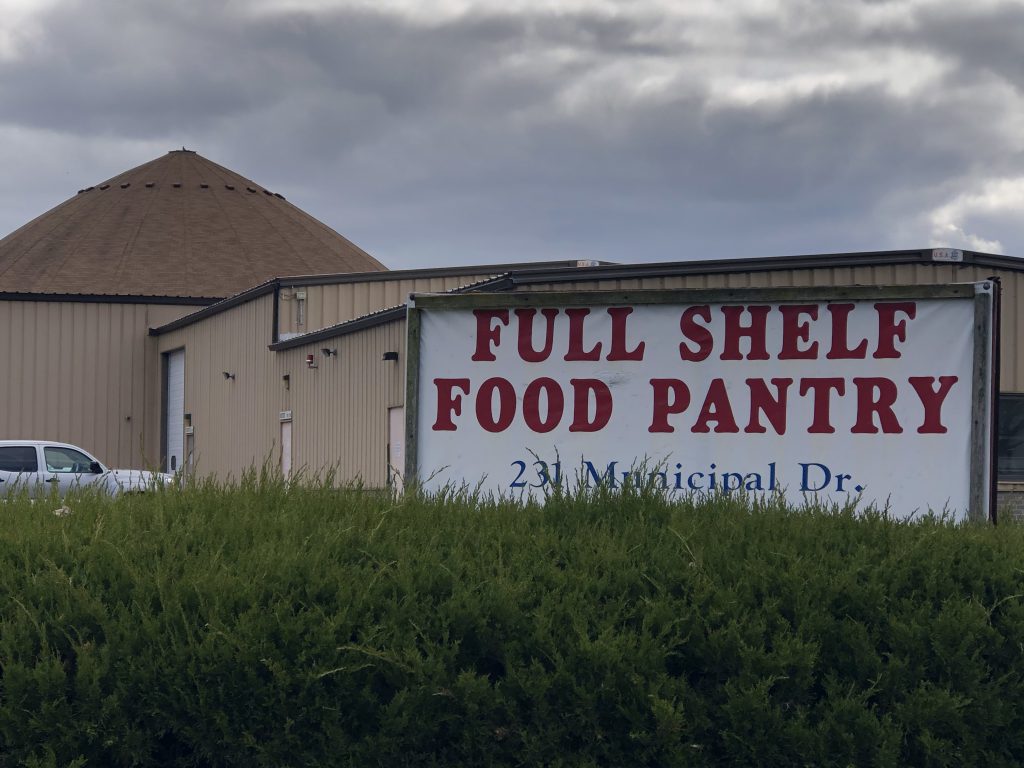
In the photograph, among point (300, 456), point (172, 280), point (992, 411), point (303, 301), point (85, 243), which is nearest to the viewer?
point (992, 411)

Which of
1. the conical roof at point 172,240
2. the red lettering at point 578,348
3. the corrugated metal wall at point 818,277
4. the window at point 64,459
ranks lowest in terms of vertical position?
the window at point 64,459

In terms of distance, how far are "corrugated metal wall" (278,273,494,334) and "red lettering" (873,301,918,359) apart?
25.6 m

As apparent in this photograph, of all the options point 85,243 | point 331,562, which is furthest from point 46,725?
point 85,243

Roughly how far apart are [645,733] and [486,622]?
762mm

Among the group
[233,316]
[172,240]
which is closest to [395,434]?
[233,316]

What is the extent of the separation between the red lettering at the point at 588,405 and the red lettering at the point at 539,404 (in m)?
0.08

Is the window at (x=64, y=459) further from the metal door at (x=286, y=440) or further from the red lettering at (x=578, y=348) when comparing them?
the red lettering at (x=578, y=348)

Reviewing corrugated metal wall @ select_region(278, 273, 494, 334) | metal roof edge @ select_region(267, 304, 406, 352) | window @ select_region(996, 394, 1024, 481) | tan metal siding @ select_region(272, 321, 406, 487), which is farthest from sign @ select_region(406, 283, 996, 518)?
corrugated metal wall @ select_region(278, 273, 494, 334)

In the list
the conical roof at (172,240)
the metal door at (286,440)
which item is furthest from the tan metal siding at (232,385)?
the conical roof at (172,240)

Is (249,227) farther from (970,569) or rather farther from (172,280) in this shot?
(970,569)

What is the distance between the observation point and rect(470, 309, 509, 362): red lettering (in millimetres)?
7688

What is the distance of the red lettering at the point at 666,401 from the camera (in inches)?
296

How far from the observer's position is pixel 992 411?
23.9ft

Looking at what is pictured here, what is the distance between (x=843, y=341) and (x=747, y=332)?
1.72 feet
